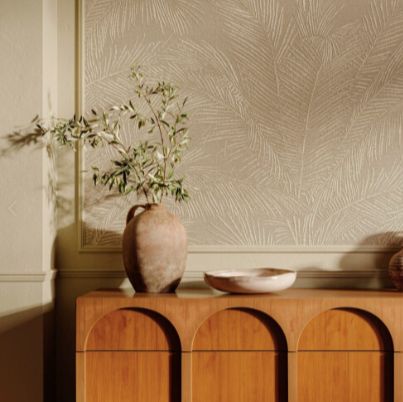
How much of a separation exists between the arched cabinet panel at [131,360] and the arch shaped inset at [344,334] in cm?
41

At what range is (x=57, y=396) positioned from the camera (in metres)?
2.12

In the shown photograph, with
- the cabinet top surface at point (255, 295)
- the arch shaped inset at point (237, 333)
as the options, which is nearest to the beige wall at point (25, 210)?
the cabinet top surface at point (255, 295)

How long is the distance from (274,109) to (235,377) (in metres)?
1.00

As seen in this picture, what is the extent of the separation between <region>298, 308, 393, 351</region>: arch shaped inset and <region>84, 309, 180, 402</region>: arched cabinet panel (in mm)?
412

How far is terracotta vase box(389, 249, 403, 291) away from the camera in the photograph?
1.95 m

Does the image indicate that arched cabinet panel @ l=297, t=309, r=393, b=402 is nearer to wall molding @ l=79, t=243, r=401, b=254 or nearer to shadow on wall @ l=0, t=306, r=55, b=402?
wall molding @ l=79, t=243, r=401, b=254

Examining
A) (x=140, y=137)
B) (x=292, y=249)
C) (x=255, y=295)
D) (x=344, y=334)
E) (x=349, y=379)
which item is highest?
(x=140, y=137)

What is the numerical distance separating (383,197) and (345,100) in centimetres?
39

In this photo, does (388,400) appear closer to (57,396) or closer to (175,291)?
(175,291)

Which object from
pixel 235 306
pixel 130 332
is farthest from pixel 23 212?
pixel 235 306

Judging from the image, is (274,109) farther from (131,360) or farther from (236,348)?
(131,360)

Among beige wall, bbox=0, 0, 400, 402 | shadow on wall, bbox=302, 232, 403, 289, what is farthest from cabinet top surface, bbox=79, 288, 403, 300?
beige wall, bbox=0, 0, 400, 402

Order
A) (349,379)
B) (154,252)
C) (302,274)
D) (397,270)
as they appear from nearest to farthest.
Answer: (349,379), (154,252), (397,270), (302,274)

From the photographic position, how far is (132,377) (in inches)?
68.2
